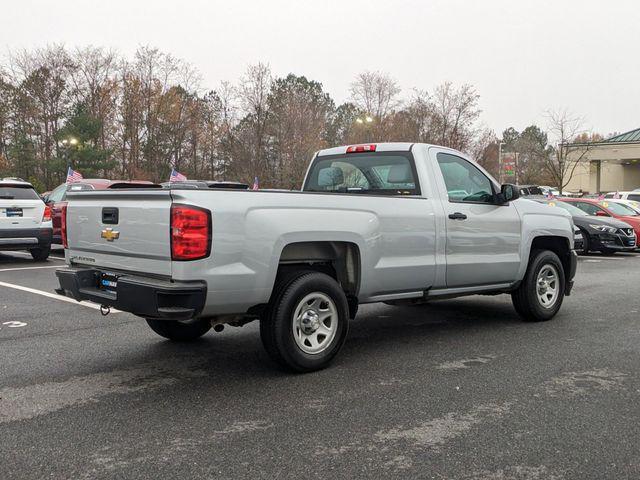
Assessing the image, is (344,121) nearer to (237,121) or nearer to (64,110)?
(237,121)

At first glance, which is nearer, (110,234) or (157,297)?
(157,297)

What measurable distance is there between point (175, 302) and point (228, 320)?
65 centimetres

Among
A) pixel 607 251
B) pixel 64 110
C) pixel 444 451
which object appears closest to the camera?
pixel 444 451

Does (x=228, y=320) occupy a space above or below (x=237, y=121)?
below

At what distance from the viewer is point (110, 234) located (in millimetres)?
4492

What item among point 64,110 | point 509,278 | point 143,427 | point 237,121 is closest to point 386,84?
point 237,121

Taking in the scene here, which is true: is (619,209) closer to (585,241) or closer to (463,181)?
(585,241)

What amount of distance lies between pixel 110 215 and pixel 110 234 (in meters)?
0.15

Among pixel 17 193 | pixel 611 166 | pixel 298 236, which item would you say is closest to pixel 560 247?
pixel 298 236

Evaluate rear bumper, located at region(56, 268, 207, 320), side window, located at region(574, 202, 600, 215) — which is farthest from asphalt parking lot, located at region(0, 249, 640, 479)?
side window, located at region(574, 202, 600, 215)

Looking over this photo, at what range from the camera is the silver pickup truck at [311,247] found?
4.04 metres

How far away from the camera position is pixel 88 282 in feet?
15.3

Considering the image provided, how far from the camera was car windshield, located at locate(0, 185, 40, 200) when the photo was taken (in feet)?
38.3

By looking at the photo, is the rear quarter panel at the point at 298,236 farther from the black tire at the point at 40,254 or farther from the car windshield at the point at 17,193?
the black tire at the point at 40,254
